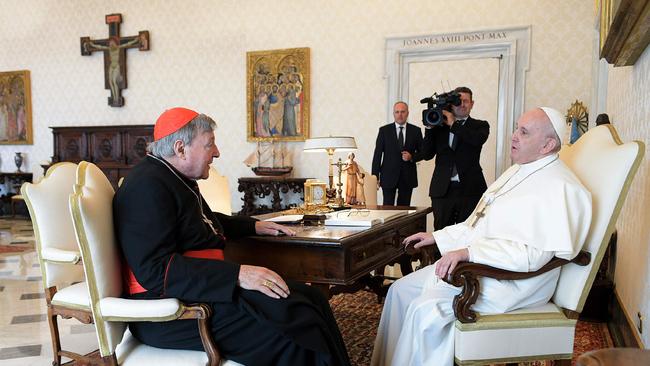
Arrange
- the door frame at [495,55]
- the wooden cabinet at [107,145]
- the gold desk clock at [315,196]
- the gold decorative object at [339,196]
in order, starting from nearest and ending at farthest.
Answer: the gold desk clock at [315,196]
the gold decorative object at [339,196]
the door frame at [495,55]
the wooden cabinet at [107,145]

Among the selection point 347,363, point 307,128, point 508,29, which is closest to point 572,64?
point 508,29

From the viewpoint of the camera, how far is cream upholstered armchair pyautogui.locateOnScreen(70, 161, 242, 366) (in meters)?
1.89

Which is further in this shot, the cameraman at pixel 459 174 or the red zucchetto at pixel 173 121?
the cameraman at pixel 459 174

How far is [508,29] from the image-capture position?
7.26 meters

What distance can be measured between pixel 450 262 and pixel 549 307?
0.52 m

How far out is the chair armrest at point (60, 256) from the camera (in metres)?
2.92

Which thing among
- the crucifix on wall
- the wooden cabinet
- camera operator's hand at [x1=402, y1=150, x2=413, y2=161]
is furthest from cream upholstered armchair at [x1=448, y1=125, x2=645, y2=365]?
the crucifix on wall

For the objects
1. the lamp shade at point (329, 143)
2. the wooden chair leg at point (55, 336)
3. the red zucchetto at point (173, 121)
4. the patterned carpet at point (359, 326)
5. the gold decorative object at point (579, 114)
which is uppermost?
the gold decorative object at point (579, 114)

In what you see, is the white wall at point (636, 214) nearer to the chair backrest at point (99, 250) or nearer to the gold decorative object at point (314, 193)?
the gold decorative object at point (314, 193)

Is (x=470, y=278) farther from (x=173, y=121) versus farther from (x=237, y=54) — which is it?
(x=237, y=54)

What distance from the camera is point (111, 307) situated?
6.28ft

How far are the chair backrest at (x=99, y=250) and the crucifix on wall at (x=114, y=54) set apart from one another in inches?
333

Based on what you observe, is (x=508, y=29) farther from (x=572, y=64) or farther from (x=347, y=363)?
(x=347, y=363)

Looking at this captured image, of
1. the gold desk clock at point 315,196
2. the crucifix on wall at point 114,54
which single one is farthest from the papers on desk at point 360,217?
the crucifix on wall at point 114,54
